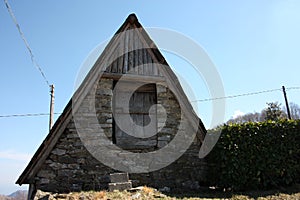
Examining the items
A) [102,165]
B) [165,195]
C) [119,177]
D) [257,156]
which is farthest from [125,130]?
[257,156]

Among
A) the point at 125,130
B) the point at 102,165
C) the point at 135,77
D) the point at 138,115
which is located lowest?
the point at 102,165

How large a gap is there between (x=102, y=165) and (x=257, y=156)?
4.16 m

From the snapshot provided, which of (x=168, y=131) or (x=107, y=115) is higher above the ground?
(x=107, y=115)

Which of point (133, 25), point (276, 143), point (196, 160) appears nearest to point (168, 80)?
point (133, 25)

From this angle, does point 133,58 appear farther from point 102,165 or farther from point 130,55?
point 102,165

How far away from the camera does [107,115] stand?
626 cm

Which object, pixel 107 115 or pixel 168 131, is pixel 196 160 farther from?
pixel 107 115

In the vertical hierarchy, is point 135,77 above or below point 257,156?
above

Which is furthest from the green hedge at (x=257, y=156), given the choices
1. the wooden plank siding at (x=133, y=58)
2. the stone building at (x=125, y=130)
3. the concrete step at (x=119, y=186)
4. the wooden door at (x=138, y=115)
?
the wooden plank siding at (x=133, y=58)

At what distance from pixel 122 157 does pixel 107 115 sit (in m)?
1.21

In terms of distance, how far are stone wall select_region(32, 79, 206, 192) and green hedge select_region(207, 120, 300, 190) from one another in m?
0.70

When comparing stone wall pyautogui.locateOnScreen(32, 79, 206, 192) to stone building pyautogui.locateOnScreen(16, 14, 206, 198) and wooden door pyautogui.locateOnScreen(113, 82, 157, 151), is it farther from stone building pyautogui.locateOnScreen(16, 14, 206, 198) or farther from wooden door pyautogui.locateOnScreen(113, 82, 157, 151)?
wooden door pyautogui.locateOnScreen(113, 82, 157, 151)

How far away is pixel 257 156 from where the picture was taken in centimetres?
613

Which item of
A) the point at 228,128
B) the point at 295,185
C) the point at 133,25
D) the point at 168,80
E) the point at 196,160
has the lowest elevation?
the point at 295,185
